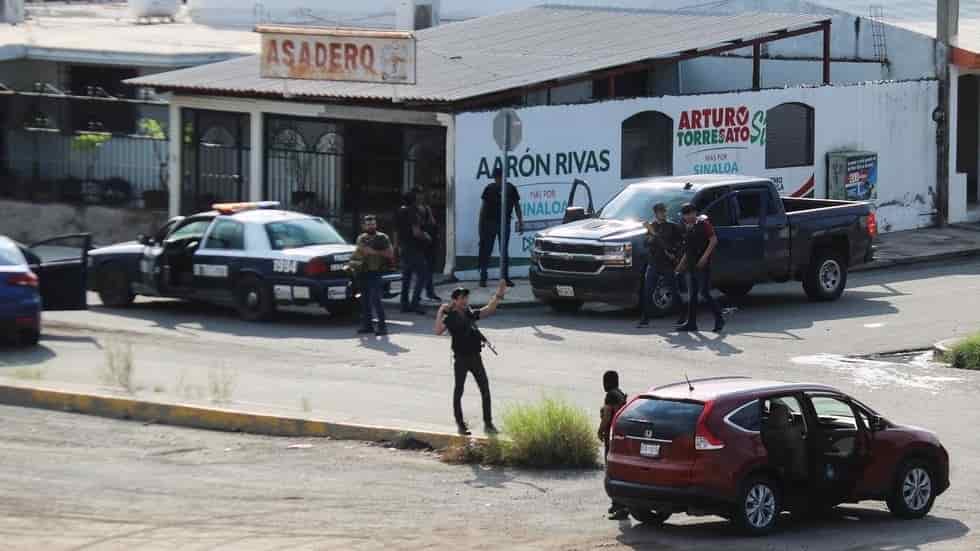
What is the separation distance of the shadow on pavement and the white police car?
10.1 meters

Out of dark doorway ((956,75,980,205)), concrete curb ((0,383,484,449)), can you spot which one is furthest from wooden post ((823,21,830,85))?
concrete curb ((0,383,484,449))

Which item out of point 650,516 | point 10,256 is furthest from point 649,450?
point 10,256

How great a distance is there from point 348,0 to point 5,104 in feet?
38.6

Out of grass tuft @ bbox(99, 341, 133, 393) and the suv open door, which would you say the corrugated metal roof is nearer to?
the suv open door

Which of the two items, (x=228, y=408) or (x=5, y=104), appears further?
(x=5, y=104)

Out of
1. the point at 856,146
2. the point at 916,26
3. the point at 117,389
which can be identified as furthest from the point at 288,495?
the point at 916,26

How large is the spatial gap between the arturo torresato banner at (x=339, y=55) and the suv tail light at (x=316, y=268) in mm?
5325

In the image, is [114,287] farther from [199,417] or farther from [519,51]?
[519,51]

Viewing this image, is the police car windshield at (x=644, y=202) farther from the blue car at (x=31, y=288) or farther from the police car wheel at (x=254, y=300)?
the blue car at (x=31, y=288)

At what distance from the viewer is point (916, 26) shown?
38188 mm

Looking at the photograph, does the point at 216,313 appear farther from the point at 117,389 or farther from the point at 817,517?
the point at 817,517

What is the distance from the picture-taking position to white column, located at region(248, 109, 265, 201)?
30750 mm

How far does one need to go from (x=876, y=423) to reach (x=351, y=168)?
16679 millimetres

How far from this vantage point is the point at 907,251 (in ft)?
102
